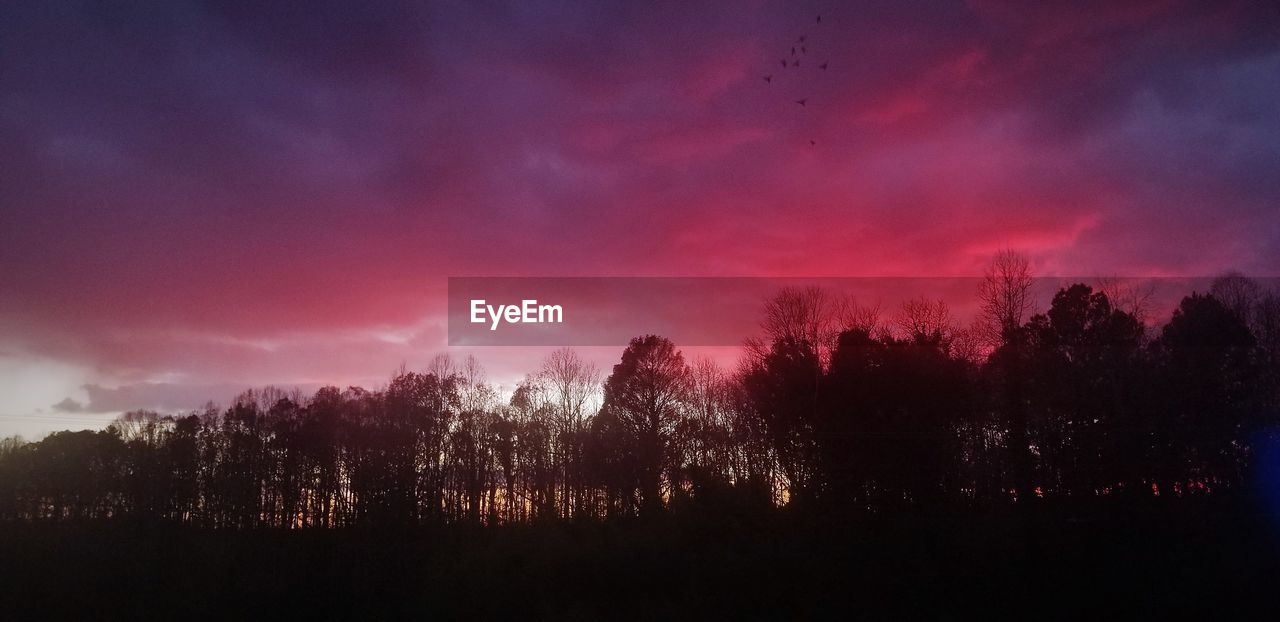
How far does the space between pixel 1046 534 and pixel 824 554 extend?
1027 centimetres

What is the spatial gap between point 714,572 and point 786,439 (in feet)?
35.4

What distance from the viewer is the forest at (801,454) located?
32438 millimetres

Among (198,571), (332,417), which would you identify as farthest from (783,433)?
(332,417)

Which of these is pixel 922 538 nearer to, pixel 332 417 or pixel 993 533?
pixel 993 533

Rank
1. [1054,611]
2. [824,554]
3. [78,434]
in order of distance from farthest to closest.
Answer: [78,434]
[824,554]
[1054,611]

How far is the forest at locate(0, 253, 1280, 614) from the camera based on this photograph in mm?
32438

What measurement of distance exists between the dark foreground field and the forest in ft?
0.90

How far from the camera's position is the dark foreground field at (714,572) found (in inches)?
1034

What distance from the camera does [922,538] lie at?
3172cm

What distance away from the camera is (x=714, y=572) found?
2738 cm

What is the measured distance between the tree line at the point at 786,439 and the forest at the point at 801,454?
5.0 inches

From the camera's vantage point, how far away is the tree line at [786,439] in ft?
113

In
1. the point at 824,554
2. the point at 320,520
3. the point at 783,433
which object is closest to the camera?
the point at 824,554

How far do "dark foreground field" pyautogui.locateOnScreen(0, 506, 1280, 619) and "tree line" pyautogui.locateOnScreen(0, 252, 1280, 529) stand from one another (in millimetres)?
2510
